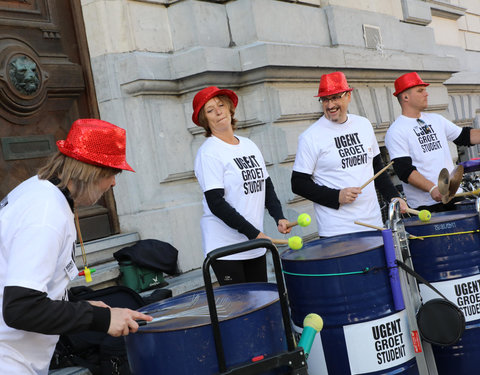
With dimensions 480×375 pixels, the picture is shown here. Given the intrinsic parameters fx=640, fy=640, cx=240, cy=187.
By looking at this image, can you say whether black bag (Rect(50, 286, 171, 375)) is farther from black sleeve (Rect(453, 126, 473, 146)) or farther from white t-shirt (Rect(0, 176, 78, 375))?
black sleeve (Rect(453, 126, 473, 146))

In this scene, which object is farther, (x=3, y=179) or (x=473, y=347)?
(x=3, y=179)

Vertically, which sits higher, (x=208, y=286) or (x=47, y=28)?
(x=47, y=28)

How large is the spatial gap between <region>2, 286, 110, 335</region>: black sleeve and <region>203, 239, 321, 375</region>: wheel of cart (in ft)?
1.08

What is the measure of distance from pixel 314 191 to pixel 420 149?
1.18 m

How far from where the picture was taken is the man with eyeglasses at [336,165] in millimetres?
3537

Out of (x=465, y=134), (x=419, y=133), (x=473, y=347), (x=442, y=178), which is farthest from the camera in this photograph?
(x=465, y=134)

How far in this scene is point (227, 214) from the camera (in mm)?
3141

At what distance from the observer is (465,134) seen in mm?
4746

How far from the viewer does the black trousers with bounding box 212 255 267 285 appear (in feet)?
10.6

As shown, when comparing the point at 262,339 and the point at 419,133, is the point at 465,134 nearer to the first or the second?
the point at 419,133

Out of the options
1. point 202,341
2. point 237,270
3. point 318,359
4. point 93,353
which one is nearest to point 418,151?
point 237,270

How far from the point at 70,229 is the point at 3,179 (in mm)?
Answer: 2762

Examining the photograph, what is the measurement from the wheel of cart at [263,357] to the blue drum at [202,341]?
2 centimetres

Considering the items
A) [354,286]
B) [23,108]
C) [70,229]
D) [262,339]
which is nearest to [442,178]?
[354,286]
